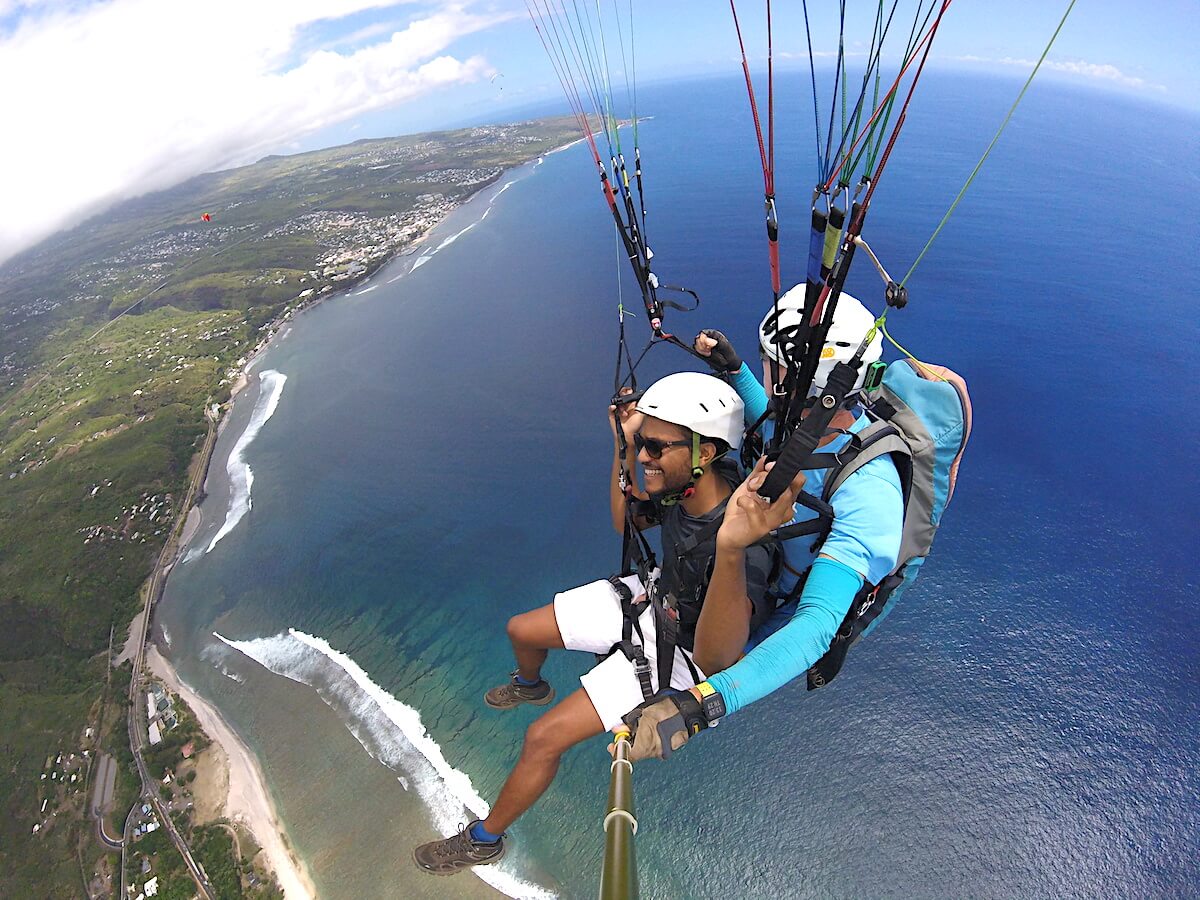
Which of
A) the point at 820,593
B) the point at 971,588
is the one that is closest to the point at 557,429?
the point at 971,588

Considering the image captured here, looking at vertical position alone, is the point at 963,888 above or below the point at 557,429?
below

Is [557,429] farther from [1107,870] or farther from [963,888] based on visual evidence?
[1107,870]

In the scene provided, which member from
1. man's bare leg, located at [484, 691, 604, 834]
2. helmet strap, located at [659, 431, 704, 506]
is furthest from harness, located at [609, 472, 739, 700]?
man's bare leg, located at [484, 691, 604, 834]

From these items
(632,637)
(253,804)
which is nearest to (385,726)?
(253,804)

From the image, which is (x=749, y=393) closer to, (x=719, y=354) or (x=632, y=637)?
(x=719, y=354)

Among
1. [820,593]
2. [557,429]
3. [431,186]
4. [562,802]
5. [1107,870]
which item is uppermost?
[820,593]
